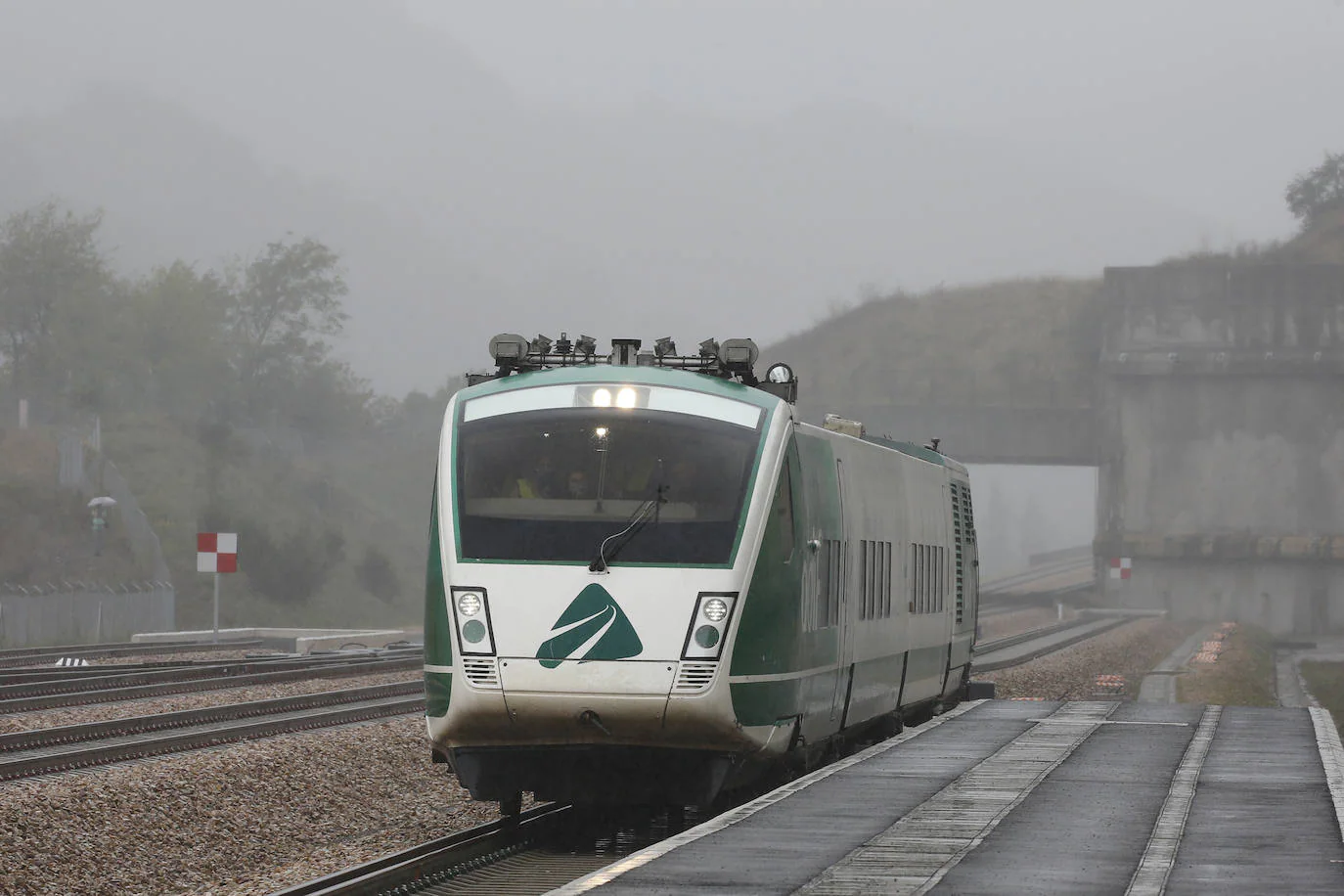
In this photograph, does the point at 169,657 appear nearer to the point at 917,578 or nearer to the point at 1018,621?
the point at 917,578

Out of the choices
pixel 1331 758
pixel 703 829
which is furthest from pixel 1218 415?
pixel 703 829

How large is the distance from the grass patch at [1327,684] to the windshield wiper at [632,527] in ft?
82.3

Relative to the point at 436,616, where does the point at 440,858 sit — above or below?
below

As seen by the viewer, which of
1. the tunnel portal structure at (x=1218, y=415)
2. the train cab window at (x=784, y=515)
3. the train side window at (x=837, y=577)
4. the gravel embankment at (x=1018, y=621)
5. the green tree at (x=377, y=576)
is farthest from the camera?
Result: the tunnel portal structure at (x=1218, y=415)

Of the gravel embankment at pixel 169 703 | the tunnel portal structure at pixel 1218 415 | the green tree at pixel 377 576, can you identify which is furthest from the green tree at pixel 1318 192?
the gravel embankment at pixel 169 703

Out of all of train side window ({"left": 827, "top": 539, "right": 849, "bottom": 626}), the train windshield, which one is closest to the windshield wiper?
the train windshield

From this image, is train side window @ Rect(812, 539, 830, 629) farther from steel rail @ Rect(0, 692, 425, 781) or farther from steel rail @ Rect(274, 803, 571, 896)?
steel rail @ Rect(0, 692, 425, 781)

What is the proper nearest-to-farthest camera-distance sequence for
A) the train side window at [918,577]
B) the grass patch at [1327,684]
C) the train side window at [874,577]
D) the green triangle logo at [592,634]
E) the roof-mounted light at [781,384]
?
the green triangle logo at [592,634] → the roof-mounted light at [781,384] → the train side window at [874,577] → the train side window at [918,577] → the grass patch at [1327,684]

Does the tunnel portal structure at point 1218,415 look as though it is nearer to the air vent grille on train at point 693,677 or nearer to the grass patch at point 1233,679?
the grass patch at point 1233,679

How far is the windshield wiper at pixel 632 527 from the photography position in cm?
1305

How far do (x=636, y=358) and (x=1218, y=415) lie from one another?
8080cm

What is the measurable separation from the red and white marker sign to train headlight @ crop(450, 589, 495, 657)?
29.4 meters

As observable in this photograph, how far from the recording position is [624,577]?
13.0m

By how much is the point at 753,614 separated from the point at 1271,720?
9.26 m
